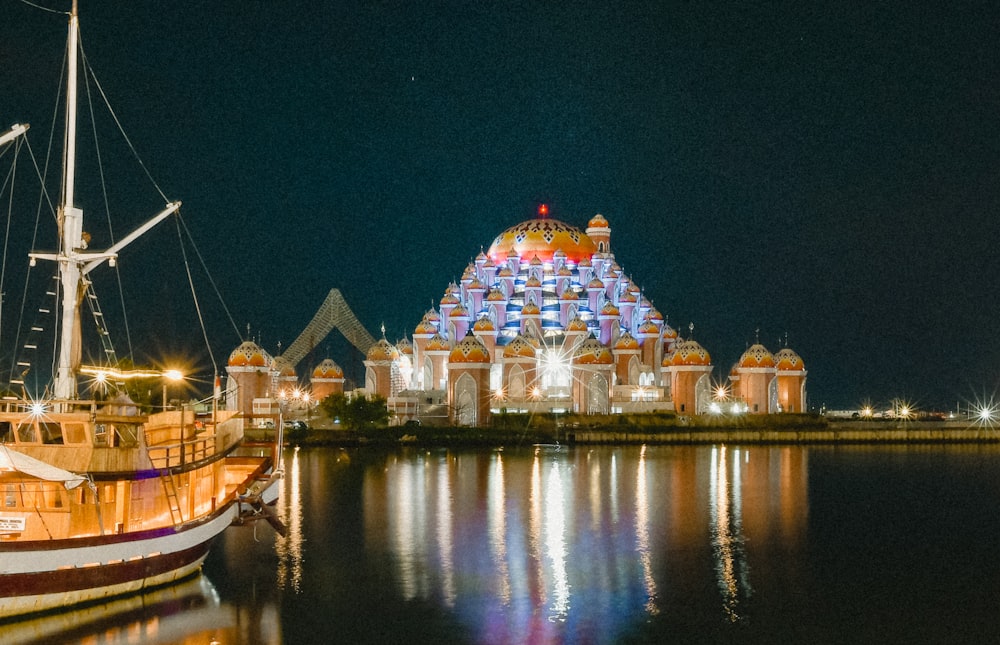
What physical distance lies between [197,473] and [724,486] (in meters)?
25.2

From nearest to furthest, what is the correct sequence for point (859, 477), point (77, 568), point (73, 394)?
1. point (77, 568)
2. point (73, 394)
3. point (859, 477)

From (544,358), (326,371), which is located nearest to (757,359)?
(544,358)

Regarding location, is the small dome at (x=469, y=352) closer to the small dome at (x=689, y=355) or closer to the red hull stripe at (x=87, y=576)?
the small dome at (x=689, y=355)

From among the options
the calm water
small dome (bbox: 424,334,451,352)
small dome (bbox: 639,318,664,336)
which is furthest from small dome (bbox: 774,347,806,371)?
the calm water

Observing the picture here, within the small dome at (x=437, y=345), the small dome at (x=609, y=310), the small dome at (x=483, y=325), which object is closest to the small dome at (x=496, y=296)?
the small dome at (x=483, y=325)

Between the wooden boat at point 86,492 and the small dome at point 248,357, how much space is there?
50.2m

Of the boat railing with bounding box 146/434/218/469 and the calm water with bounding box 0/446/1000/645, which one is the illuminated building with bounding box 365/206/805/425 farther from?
the boat railing with bounding box 146/434/218/469

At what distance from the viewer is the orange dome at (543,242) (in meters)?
85.7

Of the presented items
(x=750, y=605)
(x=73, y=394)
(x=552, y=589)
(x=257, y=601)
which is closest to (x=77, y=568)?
(x=257, y=601)

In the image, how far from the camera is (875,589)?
25.7 metres

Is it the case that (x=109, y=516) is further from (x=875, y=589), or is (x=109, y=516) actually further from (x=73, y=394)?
(x=875, y=589)

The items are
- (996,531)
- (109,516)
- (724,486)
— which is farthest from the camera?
(724,486)

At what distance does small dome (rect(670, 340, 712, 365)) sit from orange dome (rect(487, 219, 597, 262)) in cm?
1271

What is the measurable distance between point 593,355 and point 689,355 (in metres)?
7.80
